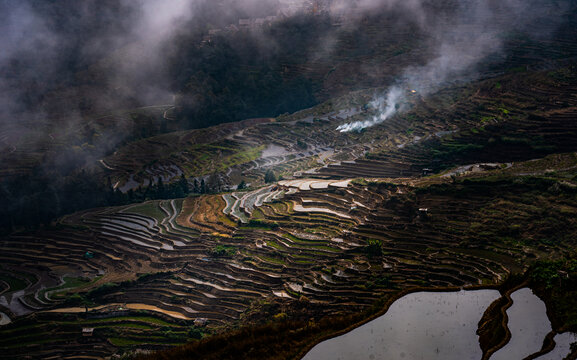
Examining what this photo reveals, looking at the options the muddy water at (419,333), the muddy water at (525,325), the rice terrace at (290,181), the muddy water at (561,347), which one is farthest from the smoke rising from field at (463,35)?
the muddy water at (561,347)

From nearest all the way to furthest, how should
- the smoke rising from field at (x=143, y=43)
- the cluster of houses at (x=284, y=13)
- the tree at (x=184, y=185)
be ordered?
the tree at (x=184, y=185), the smoke rising from field at (x=143, y=43), the cluster of houses at (x=284, y=13)

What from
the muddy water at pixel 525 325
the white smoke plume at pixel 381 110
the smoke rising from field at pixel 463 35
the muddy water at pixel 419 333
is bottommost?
the muddy water at pixel 525 325

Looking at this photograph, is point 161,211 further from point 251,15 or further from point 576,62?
point 251,15

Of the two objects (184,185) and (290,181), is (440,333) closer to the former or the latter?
(290,181)

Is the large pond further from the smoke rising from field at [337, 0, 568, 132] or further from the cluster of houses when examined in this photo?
the cluster of houses

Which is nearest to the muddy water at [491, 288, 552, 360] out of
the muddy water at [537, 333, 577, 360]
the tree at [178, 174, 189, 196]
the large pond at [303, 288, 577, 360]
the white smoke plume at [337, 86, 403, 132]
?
the large pond at [303, 288, 577, 360]

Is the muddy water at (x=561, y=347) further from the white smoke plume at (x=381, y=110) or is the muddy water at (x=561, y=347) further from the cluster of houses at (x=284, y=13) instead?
the cluster of houses at (x=284, y=13)
